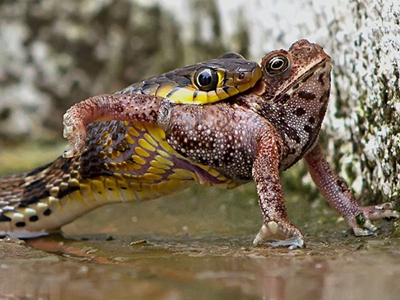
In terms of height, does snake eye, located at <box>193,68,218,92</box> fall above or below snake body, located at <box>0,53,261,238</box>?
above

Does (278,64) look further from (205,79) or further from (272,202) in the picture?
(272,202)

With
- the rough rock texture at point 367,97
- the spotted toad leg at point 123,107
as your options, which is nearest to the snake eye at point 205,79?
the spotted toad leg at point 123,107

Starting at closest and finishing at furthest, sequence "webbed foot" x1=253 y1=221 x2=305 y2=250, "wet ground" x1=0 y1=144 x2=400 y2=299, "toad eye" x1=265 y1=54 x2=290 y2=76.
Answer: "wet ground" x1=0 y1=144 x2=400 y2=299
"webbed foot" x1=253 y1=221 x2=305 y2=250
"toad eye" x1=265 y1=54 x2=290 y2=76

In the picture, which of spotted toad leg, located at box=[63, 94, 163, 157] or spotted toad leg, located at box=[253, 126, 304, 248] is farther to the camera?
spotted toad leg, located at box=[63, 94, 163, 157]

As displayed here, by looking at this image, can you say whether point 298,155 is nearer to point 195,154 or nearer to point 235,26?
point 195,154

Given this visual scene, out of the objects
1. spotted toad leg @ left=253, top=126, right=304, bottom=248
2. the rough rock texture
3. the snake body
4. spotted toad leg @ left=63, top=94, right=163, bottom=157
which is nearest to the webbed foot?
spotted toad leg @ left=253, top=126, right=304, bottom=248

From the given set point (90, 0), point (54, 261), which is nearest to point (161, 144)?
point (54, 261)

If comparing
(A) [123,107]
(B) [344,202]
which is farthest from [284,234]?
(A) [123,107]

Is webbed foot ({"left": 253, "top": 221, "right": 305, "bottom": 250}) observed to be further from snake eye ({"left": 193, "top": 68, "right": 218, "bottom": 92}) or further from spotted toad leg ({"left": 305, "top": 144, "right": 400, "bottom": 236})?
snake eye ({"left": 193, "top": 68, "right": 218, "bottom": 92})

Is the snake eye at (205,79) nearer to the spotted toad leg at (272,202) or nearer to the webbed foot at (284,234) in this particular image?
the spotted toad leg at (272,202)
